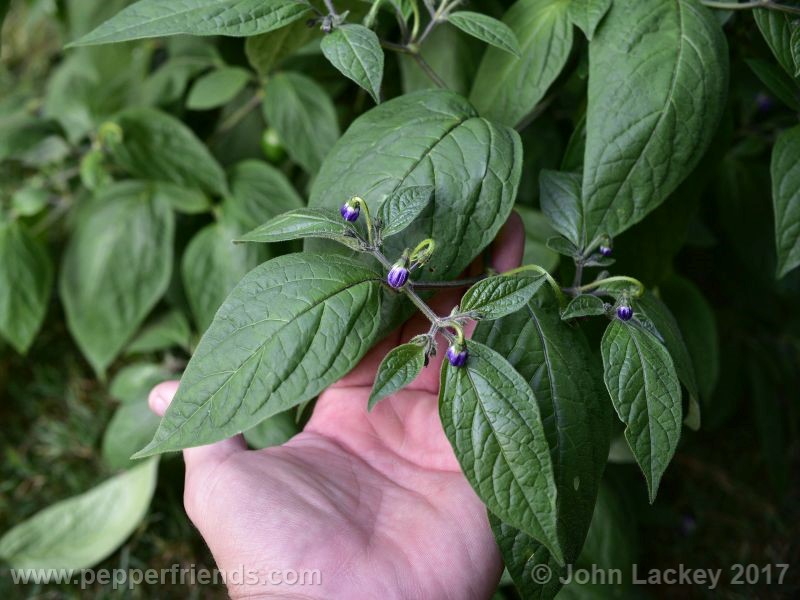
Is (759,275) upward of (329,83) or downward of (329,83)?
downward

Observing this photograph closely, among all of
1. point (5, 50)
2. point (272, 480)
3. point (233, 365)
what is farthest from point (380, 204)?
point (5, 50)

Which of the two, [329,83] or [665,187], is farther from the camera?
[329,83]

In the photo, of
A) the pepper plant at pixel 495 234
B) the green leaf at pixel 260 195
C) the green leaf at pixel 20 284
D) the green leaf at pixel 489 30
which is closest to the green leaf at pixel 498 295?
the pepper plant at pixel 495 234

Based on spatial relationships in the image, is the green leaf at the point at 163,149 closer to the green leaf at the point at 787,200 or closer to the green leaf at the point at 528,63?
the green leaf at the point at 528,63

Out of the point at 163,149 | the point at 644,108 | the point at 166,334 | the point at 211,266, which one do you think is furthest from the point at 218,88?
the point at 644,108

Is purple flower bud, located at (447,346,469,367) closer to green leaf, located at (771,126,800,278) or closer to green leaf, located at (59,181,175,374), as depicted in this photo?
green leaf, located at (771,126,800,278)

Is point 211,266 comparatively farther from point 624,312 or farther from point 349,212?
point 624,312

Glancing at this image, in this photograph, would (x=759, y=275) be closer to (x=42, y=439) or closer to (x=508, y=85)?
(x=508, y=85)
